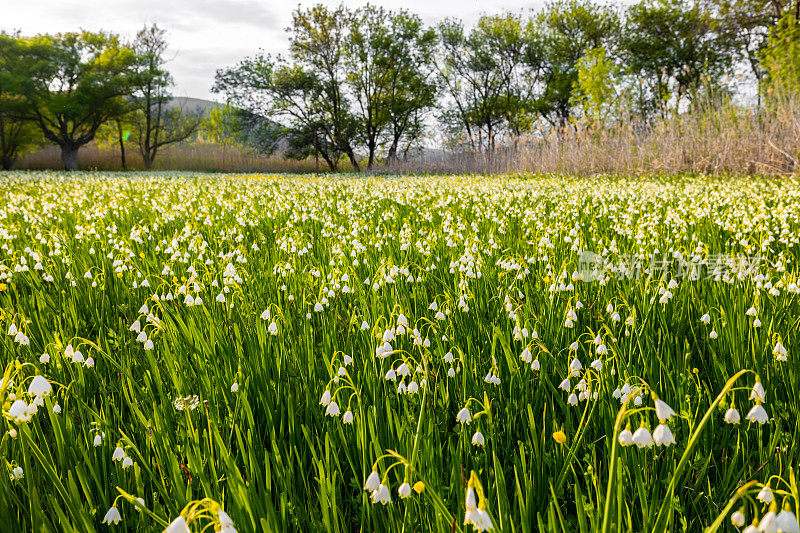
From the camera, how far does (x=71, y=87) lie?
47.4m

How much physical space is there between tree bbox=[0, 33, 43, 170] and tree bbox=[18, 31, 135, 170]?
550 mm

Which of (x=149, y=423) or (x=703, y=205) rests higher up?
(x=703, y=205)

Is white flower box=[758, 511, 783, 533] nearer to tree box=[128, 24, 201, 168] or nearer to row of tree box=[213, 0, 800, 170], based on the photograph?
row of tree box=[213, 0, 800, 170]

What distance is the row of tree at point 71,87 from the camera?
4391 centimetres

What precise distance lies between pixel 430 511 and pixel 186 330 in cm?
172

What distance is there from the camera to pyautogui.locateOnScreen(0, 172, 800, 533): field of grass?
4.16 ft

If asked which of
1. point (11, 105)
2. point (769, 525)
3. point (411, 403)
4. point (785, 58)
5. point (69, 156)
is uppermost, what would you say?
point (11, 105)

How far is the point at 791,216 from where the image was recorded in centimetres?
503

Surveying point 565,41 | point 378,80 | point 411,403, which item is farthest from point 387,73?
point 411,403

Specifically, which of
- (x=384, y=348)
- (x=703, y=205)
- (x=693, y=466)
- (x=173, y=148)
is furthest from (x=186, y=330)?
(x=173, y=148)

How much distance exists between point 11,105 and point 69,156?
632 cm

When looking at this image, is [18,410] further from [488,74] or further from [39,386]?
[488,74]

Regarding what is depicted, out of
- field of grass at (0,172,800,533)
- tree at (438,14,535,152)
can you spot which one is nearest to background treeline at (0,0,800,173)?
tree at (438,14,535,152)

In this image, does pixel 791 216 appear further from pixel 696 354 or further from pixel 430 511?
pixel 430 511
